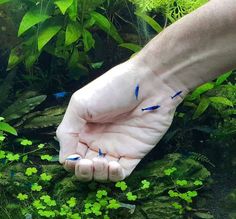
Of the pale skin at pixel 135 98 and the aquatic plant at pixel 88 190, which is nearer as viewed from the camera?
the pale skin at pixel 135 98

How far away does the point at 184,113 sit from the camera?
356 centimetres

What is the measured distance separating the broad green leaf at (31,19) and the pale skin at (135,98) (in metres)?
1.03

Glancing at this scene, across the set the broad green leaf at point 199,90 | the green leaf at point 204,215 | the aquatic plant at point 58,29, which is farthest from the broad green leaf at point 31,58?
the green leaf at point 204,215

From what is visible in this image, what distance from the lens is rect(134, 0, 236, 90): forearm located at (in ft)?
8.12

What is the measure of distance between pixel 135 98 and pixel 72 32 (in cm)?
111

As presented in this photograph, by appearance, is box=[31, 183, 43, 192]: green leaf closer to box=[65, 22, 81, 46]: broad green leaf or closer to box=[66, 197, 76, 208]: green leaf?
box=[66, 197, 76, 208]: green leaf

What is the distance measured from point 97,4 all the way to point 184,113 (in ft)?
3.73

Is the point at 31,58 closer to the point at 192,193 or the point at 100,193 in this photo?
the point at 100,193

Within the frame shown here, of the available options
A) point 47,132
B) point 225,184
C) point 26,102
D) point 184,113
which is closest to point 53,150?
point 47,132

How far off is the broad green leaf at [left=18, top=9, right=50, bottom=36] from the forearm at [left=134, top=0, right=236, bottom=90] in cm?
112

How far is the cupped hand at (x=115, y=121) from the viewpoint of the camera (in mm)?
2684

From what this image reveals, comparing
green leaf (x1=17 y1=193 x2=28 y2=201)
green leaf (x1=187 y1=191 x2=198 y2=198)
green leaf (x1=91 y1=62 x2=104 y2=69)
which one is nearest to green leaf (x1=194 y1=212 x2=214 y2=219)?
green leaf (x1=187 y1=191 x2=198 y2=198)

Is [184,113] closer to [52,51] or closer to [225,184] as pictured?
[225,184]

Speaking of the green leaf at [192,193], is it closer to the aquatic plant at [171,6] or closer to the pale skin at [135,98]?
the pale skin at [135,98]
